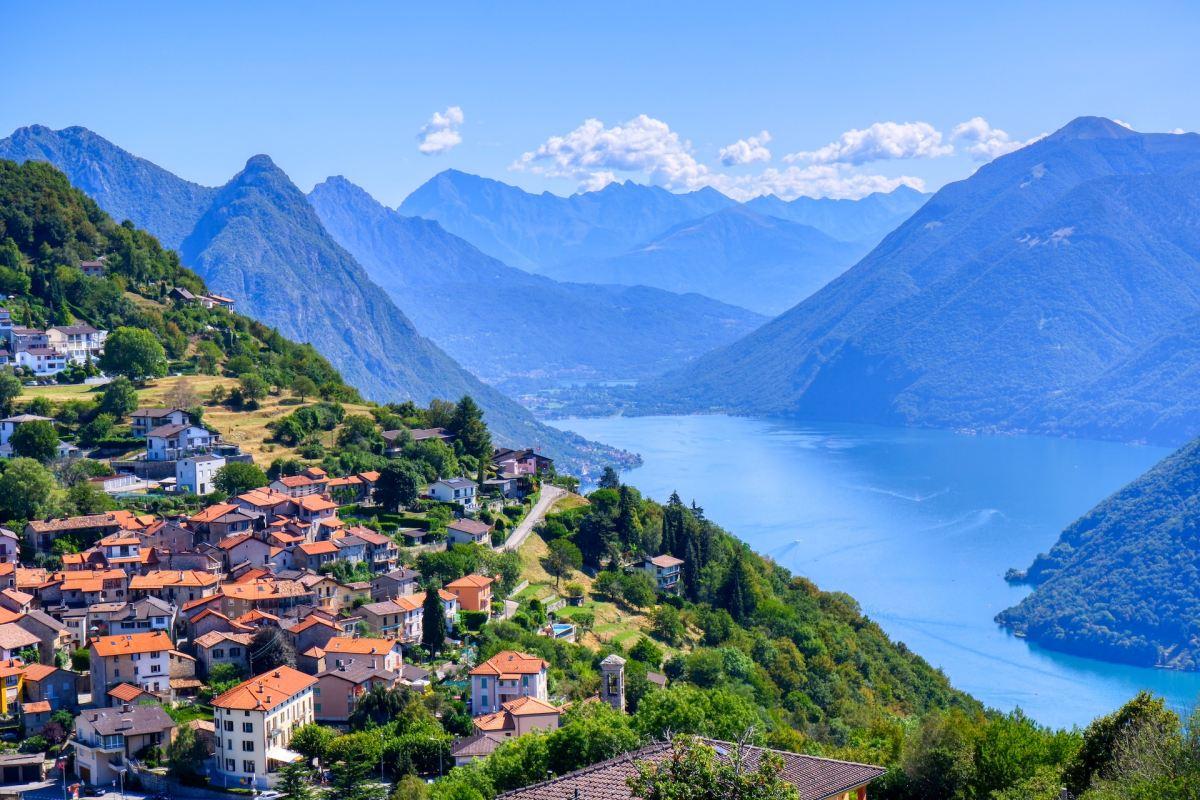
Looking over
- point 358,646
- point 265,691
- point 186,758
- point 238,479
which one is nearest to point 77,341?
point 238,479

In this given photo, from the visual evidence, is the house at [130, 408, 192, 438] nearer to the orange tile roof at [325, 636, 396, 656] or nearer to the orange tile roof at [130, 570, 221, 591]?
the orange tile roof at [130, 570, 221, 591]

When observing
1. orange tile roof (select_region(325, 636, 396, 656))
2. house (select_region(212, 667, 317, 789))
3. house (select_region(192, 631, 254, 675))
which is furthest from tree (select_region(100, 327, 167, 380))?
house (select_region(212, 667, 317, 789))

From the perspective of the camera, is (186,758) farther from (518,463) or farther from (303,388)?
(303,388)

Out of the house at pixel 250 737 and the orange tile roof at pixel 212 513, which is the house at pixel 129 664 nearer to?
the house at pixel 250 737

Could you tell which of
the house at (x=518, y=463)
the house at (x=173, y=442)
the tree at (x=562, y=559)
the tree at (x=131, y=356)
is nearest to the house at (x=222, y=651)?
the tree at (x=562, y=559)

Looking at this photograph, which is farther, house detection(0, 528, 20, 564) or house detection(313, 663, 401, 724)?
house detection(0, 528, 20, 564)
